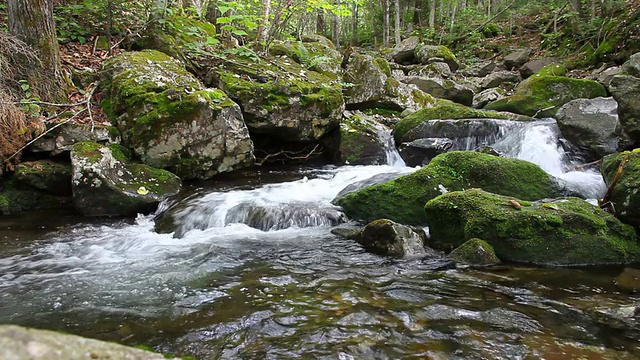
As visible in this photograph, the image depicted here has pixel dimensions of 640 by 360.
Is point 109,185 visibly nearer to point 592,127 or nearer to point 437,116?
point 437,116

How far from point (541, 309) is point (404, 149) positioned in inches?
269

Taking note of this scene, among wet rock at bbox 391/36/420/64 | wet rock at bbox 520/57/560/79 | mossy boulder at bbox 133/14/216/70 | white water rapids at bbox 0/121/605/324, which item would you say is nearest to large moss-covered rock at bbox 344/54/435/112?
white water rapids at bbox 0/121/605/324

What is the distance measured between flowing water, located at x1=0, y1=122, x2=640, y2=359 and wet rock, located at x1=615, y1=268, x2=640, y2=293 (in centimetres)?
10

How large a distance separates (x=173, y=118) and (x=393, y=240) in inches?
198

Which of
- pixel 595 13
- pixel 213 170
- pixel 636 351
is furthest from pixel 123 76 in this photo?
pixel 595 13

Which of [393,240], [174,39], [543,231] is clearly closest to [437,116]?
[543,231]

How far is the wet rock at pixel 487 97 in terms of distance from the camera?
14.2 metres

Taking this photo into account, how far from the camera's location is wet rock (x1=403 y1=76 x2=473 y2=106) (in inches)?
582

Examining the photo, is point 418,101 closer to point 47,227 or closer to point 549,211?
point 549,211

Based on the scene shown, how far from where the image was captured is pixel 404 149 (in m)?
10.1

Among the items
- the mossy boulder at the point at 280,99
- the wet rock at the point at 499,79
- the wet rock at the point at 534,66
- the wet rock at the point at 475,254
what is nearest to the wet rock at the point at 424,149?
the mossy boulder at the point at 280,99

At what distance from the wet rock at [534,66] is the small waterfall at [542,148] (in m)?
8.06

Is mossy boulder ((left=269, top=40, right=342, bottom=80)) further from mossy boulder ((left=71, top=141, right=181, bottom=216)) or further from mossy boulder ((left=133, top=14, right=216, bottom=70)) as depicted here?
Result: mossy boulder ((left=71, top=141, right=181, bottom=216))

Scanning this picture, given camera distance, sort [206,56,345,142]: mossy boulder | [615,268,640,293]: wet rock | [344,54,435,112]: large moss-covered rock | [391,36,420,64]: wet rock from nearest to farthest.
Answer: [615,268,640,293]: wet rock < [206,56,345,142]: mossy boulder < [344,54,435,112]: large moss-covered rock < [391,36,420,64]: wet rock
